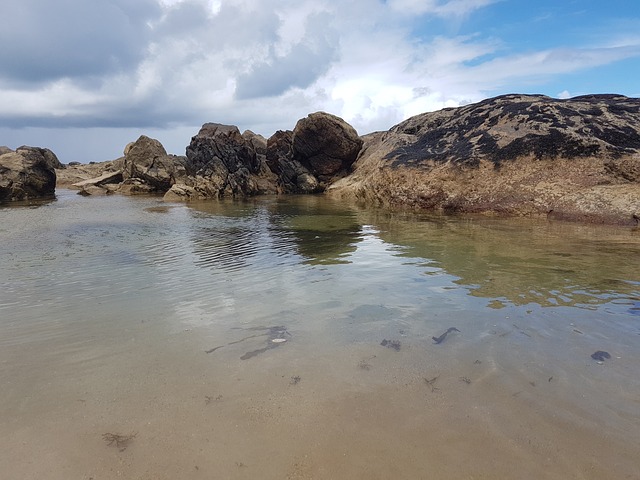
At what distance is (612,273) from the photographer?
5.39 meters

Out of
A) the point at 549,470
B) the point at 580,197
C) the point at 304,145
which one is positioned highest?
the point at 304,145

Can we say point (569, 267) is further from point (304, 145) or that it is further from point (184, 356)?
point (304, 145)

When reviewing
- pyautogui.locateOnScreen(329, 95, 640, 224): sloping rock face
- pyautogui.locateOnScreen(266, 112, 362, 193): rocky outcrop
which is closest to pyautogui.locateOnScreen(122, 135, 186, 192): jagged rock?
pyautogui.locateOnScreen(266, 112, 362, 193): rocky outcrop

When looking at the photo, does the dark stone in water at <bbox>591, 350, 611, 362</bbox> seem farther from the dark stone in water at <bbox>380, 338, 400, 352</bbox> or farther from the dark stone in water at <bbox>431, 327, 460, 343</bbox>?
the dark stone in water at <bbox>380, 338, 400, 352</bbox>

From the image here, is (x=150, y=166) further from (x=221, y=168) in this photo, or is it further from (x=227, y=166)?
(x=221, y=168)

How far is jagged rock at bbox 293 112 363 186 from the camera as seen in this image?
23000 millimetres

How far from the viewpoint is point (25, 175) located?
2141 cm

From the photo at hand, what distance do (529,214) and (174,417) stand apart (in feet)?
36.6

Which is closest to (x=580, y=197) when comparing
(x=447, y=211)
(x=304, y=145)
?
(x=447, y=211)

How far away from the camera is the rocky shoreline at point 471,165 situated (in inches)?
430

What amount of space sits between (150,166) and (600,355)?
26.7m

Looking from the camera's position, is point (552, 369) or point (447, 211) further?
point (447, 211)

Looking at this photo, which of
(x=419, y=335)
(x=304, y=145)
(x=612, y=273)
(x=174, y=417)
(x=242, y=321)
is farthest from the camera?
(x=304, y=145)

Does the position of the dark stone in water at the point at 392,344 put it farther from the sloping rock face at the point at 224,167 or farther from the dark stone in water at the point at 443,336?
the sloping rock face at the point at 224,167
